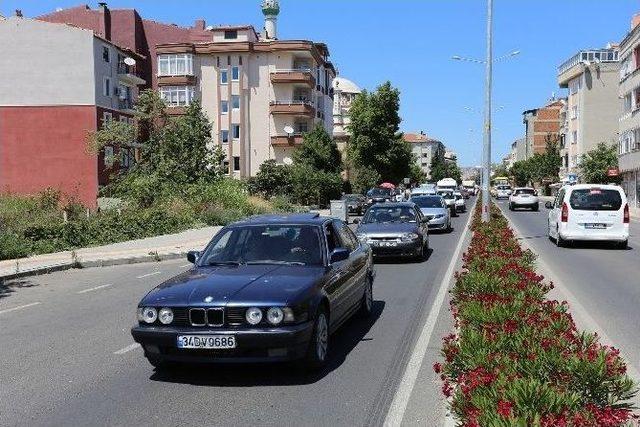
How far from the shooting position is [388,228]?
650 inches

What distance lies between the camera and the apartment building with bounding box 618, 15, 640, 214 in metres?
52.2

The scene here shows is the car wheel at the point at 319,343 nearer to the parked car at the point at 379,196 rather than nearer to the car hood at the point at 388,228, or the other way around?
the car hood at the point at 388,228

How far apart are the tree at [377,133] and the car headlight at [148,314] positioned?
57082mm

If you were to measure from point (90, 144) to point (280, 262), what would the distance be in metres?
36.2

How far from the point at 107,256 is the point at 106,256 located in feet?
0.11

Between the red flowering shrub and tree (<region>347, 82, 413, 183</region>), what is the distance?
184ft

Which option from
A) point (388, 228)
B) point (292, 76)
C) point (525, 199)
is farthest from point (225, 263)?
point (292, 76)

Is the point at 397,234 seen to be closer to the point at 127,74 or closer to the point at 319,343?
the point at 319,343

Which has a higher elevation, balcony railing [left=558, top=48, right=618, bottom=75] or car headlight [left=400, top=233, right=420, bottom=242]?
balcony railing [left=558, top=48, right=618, bottom=75]

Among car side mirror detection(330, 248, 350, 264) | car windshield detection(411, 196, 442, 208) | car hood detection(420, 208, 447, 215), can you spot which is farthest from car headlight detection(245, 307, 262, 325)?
car windshield detection(411, 196, 442, 208)

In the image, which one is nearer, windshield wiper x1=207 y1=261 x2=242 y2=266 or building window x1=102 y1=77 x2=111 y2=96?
windshield wiper x1=207 y1=261 x2=242 y2=266

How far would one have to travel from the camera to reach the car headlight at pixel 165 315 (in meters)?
6.18

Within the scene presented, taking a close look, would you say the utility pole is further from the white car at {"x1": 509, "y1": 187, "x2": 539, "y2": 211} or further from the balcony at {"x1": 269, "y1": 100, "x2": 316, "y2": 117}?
the balcony at {"x1": 269, "y1": 100, "x2": 316, "y2": 117}

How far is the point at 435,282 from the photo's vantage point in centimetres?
1290
